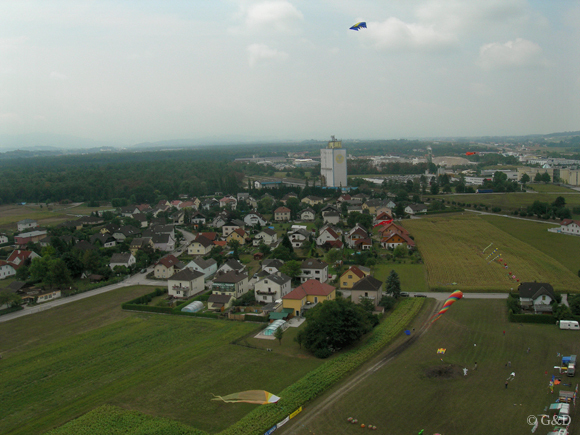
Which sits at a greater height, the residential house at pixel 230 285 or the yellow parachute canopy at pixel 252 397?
the residential house at pixel 230 285

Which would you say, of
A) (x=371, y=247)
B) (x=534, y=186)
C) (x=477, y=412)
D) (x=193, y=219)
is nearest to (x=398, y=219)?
(x=371, y=247)

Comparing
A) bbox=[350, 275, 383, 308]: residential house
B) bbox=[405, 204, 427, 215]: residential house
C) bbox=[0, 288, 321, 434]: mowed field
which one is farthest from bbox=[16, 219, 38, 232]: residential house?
bbox=[405, 204, 427, 215]: residential house

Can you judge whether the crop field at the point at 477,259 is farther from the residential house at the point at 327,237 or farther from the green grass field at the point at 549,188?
the green grass field at the point at 549,188

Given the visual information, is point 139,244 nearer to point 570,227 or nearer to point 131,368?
point 131,368

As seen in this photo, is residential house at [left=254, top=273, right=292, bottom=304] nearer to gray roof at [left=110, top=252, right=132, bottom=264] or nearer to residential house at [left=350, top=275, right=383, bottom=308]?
residential house at [left=350, top=275, right=383, bottom=308]

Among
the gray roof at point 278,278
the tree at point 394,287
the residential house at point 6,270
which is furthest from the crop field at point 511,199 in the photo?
the residential house at point 6,270

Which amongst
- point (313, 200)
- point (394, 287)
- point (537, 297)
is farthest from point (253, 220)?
point (537, 297)
